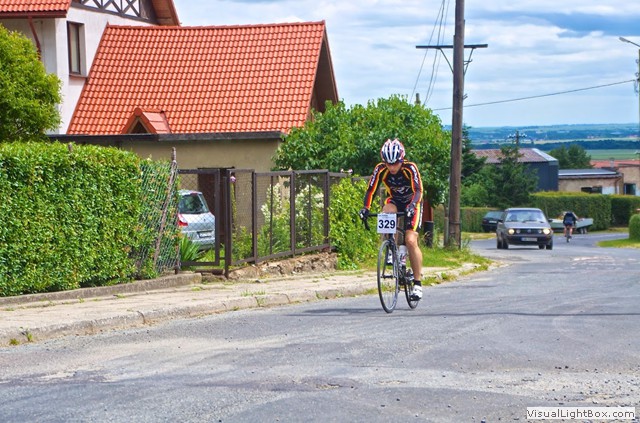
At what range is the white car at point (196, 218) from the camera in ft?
66.0

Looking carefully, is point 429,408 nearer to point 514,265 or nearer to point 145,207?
point 145,207

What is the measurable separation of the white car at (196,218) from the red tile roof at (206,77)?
30.4 feet

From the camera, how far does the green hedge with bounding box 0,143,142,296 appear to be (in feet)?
43.0

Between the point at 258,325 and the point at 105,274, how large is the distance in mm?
3861

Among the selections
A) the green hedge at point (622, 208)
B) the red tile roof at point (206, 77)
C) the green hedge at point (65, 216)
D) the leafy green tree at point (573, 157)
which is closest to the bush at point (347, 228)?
the green hedge at point (65, 216)

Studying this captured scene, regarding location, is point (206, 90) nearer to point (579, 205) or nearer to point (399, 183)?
point (399, 183)

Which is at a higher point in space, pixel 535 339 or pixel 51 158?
pixel 51 158

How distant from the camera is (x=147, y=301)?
13492 mm

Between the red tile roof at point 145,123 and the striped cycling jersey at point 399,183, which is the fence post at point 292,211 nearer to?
the striped cycling jersey at point 399,183

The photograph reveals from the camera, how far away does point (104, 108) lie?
33.2 metres

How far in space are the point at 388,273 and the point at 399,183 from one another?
1037 mm

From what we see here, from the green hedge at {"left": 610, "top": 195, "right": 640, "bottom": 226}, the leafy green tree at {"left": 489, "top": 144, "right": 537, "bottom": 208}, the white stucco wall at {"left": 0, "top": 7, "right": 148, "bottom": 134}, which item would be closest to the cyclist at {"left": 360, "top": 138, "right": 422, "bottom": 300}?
the white stucco wall at {"left": 0, "top": 7, "right": 148, "bottom": 134}

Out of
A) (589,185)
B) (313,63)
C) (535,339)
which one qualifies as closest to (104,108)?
(313,63)

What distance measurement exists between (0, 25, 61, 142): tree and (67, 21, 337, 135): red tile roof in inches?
196
